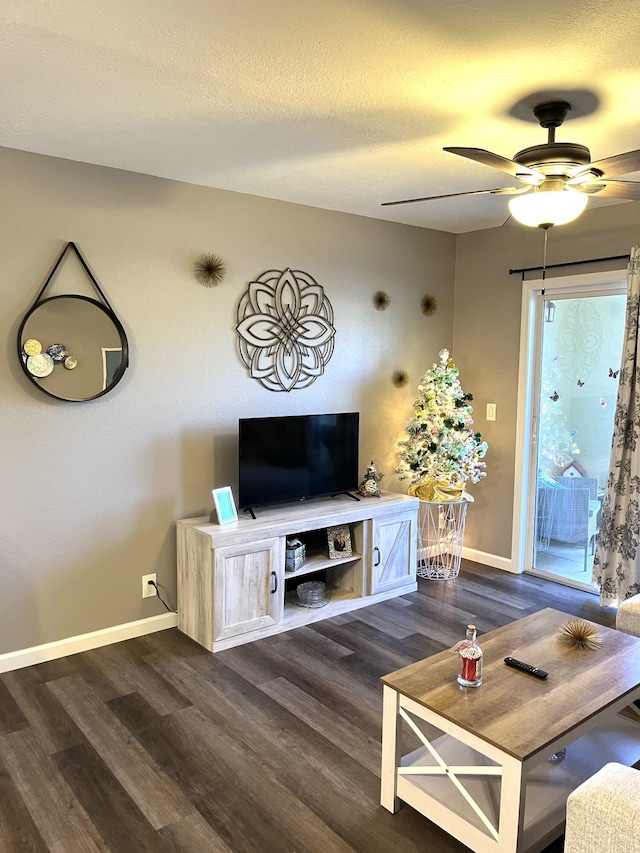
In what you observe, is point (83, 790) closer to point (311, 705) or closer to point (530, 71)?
point (311, 705)

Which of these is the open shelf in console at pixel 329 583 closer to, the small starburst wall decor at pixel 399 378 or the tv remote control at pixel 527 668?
the small starburst wall decor at pixel 399 378

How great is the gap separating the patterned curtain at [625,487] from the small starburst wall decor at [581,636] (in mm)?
1590

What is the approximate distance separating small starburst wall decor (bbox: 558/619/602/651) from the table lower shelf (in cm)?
35

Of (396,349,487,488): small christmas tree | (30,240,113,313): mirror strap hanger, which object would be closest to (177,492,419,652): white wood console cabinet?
(396,349,487,488): small christmas tree

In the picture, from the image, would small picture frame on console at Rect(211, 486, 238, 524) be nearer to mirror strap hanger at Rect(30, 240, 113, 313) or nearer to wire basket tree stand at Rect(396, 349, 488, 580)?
mirror strap hanger at Rect(30, 240, 113, 313)

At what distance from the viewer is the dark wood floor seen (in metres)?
2.10

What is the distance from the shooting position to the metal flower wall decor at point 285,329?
3.93 metres

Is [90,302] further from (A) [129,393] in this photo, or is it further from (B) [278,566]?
(B) [278,566]

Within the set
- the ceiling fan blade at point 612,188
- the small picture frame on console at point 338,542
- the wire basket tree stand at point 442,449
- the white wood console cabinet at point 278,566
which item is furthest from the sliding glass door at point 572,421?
the ceiling fan blade at point 612,188

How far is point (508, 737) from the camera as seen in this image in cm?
186

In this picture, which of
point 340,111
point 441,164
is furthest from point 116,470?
point 441,164

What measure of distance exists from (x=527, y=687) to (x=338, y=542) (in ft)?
6.50

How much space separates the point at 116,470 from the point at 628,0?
2.99 m

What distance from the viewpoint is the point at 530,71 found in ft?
7.13
